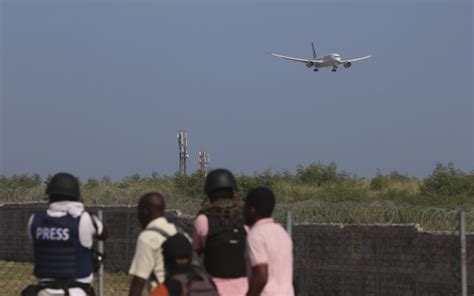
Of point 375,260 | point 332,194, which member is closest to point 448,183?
point 332,194

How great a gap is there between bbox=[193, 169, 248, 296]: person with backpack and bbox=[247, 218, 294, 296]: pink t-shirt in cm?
20

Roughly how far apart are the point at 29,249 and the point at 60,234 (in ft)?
53.7

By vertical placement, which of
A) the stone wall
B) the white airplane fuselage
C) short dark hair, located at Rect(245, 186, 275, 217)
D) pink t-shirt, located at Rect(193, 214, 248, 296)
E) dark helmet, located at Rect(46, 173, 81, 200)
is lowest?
the stone wall

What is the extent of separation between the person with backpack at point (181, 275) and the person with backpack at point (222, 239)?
1.05 m

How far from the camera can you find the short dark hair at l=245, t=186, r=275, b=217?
7266 millimetres

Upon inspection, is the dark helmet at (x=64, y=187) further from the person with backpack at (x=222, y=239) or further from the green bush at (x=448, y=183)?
the green bush at (x=448, y=183)

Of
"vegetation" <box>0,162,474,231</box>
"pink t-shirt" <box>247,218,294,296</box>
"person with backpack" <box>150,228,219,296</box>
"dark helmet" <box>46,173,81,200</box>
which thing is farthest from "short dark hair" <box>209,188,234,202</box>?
"vegetation" <box>0,162,474,231</box>

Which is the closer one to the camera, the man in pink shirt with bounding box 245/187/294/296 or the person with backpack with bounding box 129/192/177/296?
the person with backpack with bounding box 129/192/177/296

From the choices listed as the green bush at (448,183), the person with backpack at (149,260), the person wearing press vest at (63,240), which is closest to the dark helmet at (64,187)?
the person wearing press vest at (63,240)

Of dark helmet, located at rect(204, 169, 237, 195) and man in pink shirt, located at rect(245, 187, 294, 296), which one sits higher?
dark helmet, located at rect(204, 169, 237, 195)

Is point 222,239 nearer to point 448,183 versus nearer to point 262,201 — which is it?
point 262,201

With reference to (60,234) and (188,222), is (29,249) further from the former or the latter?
(60,234)

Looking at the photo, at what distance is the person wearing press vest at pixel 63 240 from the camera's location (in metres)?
7.04

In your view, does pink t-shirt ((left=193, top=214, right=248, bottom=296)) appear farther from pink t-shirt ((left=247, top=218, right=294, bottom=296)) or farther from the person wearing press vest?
the person wearing press vest
